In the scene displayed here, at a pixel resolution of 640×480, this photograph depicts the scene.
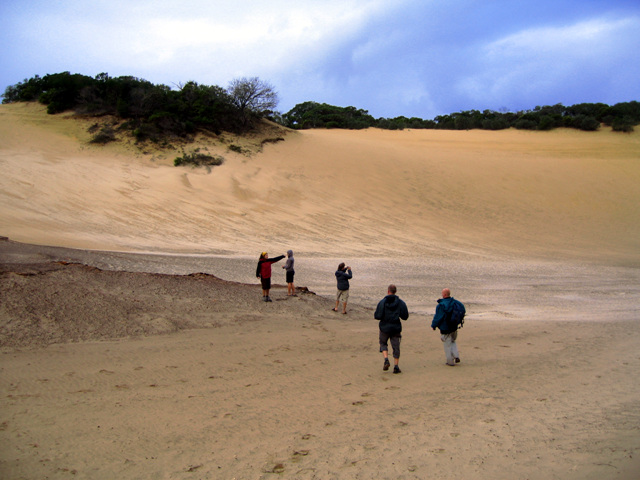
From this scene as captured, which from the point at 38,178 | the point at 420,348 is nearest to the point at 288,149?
the point at 38,178

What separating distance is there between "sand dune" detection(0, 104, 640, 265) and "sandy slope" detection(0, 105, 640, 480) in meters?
0.18

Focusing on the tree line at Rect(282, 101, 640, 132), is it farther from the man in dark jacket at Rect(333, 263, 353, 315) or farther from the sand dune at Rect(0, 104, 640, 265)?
the man in dark jacket at Rect(333, 263, 353, 315)

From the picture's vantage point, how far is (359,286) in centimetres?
1511

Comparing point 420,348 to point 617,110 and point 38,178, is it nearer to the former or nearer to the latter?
point 38,178

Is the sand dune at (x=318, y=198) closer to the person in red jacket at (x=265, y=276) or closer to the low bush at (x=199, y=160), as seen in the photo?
the low bush at (x=199, y=160)

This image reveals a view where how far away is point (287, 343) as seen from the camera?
27.8ft

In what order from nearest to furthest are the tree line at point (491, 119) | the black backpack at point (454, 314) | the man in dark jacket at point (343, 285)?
1. the black backpack at point (454, 314)
2. the man in dark jacket at point (343, 285)
3. the tree line at point (491, 119)

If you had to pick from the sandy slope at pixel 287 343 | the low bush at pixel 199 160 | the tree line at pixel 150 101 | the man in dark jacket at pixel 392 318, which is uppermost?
the tree line at pixel 150 101

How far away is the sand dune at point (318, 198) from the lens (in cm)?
1989

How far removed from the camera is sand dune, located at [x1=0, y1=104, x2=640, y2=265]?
→ 19891mm

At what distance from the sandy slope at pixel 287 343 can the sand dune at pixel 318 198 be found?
7.2 inches

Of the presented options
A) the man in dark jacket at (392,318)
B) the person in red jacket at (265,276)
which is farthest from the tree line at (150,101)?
the man in dark jacket at (392,318)

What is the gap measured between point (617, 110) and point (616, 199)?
89.3 ft

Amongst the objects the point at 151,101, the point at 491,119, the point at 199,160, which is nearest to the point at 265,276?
the point at 199,160
